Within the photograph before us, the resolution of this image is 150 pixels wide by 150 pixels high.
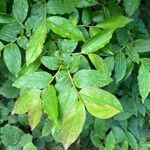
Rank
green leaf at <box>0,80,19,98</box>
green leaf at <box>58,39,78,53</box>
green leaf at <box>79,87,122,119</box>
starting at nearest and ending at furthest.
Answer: green leaf at <box>79,87,122,119</box>
green leaf at <box>58,39,78,53</box>
green leaf at <box>0,80,19,98</box>

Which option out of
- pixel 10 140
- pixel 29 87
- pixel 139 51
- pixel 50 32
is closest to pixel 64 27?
pixel 50 32

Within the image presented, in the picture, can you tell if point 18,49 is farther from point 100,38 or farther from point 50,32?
point 100,38

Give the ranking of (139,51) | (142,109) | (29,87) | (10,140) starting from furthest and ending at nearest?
(142,109) → (10,140) → (139,51) → (29,87)

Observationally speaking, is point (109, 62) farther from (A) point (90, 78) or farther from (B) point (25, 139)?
(B) point (25, 139)

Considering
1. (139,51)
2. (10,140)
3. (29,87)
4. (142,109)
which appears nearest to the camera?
(29,87)

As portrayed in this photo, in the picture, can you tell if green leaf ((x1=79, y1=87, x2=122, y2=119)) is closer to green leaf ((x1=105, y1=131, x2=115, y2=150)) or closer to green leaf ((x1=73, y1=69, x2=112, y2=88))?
green leaf ((x1=73, y1=69, x2=112, y2=88))

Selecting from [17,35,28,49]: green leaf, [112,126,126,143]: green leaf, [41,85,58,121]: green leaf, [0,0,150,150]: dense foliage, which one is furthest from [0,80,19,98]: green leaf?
[112,126,126,143]: green leaf
